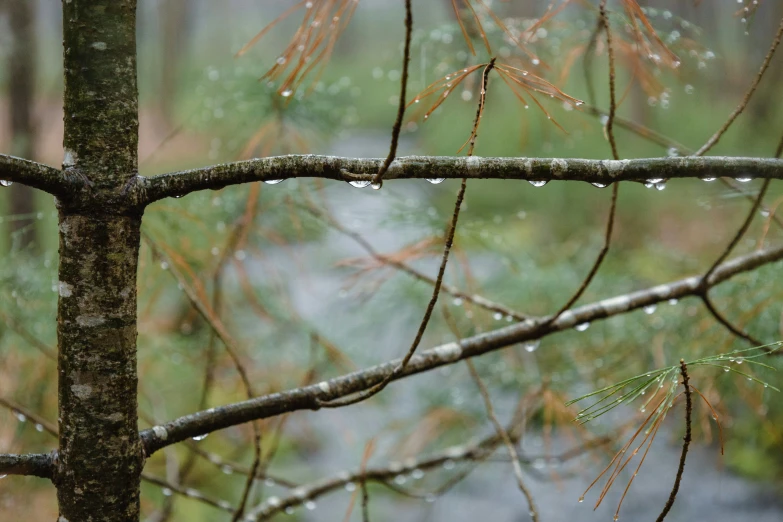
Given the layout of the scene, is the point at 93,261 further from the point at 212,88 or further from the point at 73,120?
the point at 212,88

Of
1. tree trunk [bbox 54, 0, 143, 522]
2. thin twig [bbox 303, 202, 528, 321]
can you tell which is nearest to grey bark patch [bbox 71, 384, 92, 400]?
tree trunk [bbox 54, 0, 143, 522]

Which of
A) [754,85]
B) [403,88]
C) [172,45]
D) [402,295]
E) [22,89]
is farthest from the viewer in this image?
[172,45]

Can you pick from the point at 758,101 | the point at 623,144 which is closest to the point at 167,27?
the point at 623,144

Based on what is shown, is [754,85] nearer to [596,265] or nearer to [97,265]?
[596,265]

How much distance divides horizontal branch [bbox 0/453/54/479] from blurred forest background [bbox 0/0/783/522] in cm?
21

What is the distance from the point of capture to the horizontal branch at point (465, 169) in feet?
1.26

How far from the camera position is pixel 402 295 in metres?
1.74

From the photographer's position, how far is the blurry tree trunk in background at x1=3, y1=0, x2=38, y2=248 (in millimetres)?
2244

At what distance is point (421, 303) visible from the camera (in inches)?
65.2

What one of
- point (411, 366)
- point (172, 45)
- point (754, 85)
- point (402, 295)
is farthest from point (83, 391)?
point (172, 45)

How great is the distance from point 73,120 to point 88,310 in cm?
12

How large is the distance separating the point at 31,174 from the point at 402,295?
1402mm

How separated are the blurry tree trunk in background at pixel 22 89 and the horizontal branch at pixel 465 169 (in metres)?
2.08

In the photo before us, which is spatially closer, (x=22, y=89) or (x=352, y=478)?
(x=352, y=478)
